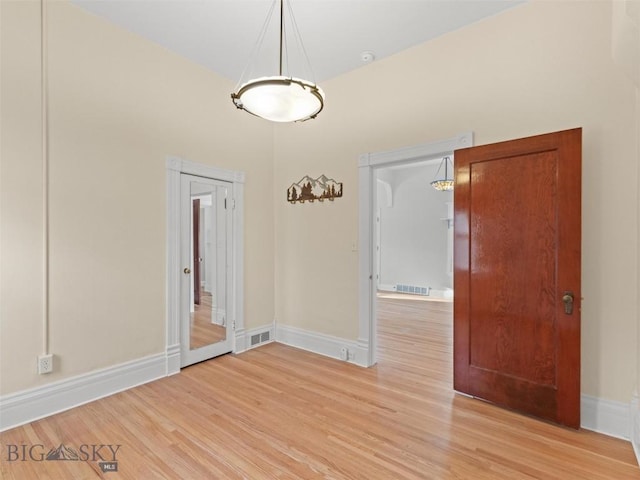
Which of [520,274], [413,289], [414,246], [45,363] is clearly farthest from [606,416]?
[414,246]

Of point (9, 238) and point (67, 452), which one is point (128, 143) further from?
point (67, 452)

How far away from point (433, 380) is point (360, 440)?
1.27 m

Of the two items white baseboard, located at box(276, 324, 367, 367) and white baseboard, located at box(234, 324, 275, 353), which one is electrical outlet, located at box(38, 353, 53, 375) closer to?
white baseboard, located at box(234, 324, 275, 353)

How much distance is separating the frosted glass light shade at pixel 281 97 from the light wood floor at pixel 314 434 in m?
2.30

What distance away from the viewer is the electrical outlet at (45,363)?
8.13 feet

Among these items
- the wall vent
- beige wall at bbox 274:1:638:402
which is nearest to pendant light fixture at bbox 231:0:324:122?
beige wall at bbox 274:1:638:402

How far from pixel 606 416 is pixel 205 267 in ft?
12.5

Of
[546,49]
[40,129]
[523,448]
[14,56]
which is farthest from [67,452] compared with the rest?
[546,49]

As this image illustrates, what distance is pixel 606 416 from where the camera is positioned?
2287mm

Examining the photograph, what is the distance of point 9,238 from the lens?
235 centimetres

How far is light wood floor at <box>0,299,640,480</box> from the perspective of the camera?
1.92 metres

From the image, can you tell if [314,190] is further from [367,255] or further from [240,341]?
[240,341]
